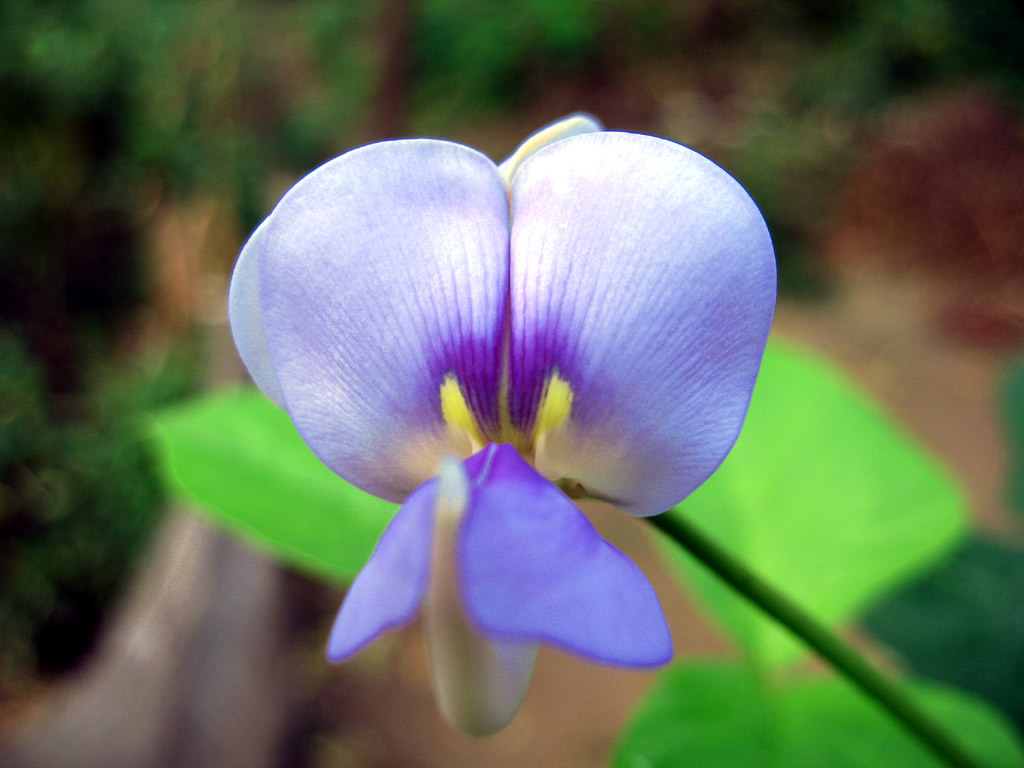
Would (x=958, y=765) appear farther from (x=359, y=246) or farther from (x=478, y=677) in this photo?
(x=359, y=246)

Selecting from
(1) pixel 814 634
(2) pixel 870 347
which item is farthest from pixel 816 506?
(2) pixel 870 347

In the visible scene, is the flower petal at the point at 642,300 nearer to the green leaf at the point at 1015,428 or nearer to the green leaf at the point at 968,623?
the green leaf at the point at 968,623

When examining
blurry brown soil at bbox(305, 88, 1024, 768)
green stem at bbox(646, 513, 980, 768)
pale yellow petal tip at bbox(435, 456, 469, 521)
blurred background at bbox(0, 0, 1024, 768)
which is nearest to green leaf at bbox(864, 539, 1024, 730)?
blurred background at bbox(0, 0, 1024, 768)

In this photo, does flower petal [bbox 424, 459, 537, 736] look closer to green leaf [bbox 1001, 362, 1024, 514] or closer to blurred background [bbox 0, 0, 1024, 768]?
blurred background [bbox 0, 0, 1024, 768]

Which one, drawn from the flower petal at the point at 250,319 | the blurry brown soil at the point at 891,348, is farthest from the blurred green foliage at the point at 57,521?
the flower petal at the point at 250,319

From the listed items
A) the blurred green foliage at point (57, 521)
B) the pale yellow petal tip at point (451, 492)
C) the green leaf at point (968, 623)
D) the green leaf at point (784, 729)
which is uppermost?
the pale yellow petal tip at point (451, 492)

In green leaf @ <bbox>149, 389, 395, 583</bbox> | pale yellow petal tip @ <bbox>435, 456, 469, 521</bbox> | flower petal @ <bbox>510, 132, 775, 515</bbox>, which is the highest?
flower petal @ <bbox>510, 132, 775, 515</bbox>

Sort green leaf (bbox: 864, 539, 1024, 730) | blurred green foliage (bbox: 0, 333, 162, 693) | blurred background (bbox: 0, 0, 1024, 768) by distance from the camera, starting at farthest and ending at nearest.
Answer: blurred green foliage (bbox: 0, 333, 162, 693) → blurred background (bbox: 0, 0, 1024, 768) → green leaf (bbox: 864, 539, 1024, 730)
